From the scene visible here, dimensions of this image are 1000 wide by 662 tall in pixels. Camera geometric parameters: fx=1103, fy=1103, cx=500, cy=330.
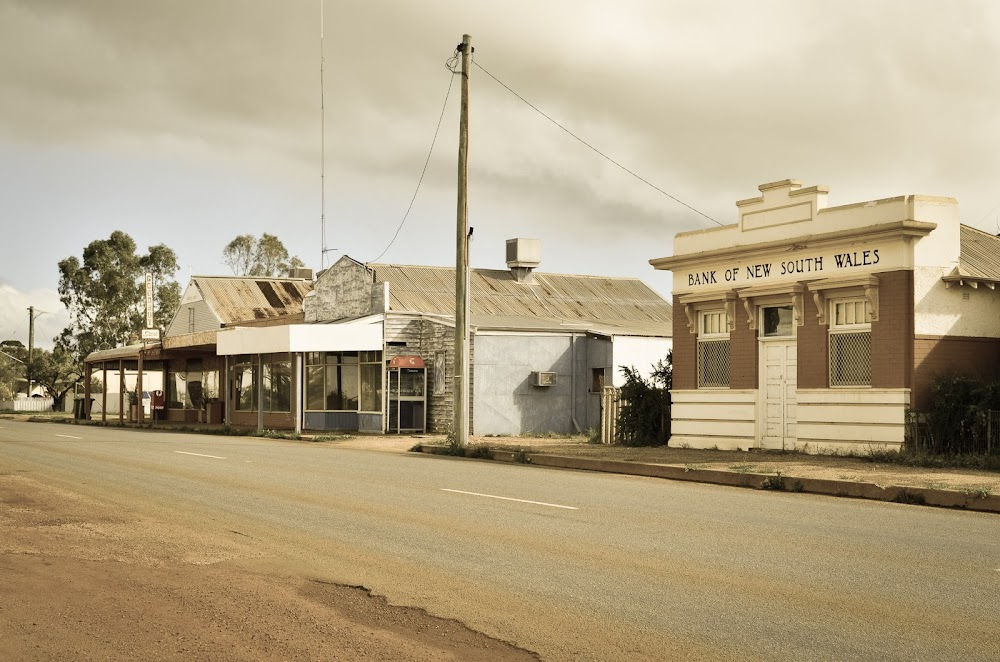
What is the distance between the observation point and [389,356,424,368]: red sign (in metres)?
32.7

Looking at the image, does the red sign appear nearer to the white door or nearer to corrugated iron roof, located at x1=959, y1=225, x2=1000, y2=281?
the white door

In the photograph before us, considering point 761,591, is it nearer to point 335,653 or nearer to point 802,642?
point 802,642

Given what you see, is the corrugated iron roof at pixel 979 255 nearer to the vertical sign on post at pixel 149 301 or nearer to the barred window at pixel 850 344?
the barred window at pixel 850 344

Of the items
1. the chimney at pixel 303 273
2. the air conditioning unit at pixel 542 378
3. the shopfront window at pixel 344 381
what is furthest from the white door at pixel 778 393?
the chimney at pixel 303 273

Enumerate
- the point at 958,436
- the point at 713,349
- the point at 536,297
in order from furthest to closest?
the point at 536,297 < the point at 713,349 < the point at 958,436

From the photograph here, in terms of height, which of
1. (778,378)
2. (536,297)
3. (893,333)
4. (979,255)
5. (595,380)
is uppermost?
(536,297)

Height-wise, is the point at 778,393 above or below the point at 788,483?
above

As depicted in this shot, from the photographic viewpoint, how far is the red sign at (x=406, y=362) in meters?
32.7

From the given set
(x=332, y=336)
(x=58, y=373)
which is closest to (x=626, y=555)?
(x=332, y=336)

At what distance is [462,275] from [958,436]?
11119 millimetres

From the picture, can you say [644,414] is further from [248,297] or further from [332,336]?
[248,297]

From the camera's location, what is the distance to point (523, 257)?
41.8 meters

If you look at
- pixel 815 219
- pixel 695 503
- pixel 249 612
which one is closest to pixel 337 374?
pixel 815 219

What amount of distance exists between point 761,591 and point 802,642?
4.73 feet
